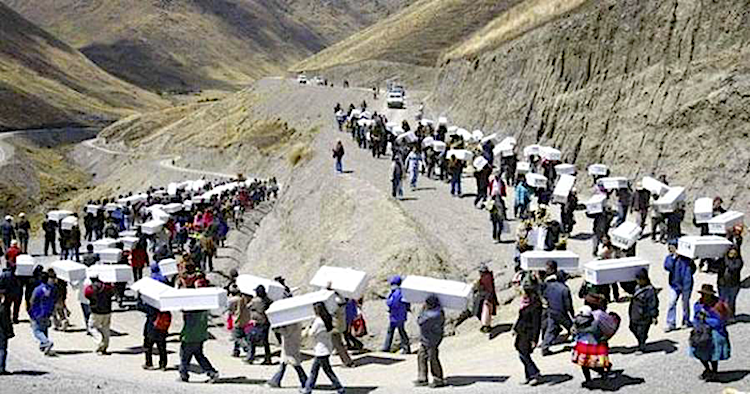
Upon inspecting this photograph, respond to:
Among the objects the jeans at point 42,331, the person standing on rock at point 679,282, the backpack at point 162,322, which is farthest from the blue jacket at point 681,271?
the jeans at point 42,331

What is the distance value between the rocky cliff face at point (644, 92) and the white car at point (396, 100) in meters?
24.0

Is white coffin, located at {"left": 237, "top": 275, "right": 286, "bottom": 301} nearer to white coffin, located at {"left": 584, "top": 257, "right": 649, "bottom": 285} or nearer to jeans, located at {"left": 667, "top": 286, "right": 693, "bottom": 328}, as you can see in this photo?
white coffin, located at {"left": 584, "top": 257, "right": 649, "bottom": 285}

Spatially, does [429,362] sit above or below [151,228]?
below

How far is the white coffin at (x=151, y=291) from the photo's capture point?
16562 millimetres

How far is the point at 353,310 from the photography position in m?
18.3

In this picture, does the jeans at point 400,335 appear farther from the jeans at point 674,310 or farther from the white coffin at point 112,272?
the white coffin at point 112,272

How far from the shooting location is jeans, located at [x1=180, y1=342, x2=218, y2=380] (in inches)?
629

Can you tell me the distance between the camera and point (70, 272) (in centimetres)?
2052

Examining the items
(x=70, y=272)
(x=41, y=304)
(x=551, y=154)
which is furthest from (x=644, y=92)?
(x=41, y=304)

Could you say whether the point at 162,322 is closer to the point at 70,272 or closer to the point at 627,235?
the point at 70,272

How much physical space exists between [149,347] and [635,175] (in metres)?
18.4

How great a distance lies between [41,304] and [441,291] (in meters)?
7.72

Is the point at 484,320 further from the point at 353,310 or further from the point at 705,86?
the point at 705,86

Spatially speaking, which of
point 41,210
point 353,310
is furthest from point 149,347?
point 41,210
